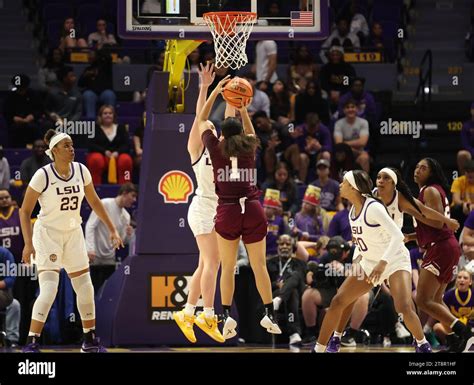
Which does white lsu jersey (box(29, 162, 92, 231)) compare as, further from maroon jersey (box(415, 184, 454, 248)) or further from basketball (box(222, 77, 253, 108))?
maroon jersey (box(415, 184, 454, 248))

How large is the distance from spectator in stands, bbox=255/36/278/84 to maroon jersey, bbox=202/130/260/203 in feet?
24.8

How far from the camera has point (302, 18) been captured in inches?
543

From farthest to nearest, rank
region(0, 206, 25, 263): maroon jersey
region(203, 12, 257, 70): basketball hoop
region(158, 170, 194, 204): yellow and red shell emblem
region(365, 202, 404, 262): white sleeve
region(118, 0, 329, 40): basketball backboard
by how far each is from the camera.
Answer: region(0, 206, 25, 263): maroon jersey < region(158, 170, 194, 204): yellow and red shell emblem < region(118, 0, 329, 40): basketball backboard < region(203, 12, 257, 70): basketball hoop < region(365, 202, 404, 262): white sleeve

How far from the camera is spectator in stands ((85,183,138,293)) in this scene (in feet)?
52.4

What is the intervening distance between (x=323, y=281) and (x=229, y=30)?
11.7ft

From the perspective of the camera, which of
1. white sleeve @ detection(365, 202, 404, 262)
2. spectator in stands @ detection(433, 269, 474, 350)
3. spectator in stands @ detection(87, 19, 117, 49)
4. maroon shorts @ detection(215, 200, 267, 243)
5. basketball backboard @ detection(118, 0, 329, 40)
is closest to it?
white sleeve @ detection(365, 202, 404, 262)

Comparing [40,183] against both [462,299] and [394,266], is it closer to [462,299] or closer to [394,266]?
[394,266]

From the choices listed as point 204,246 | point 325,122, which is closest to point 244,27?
point 204,246

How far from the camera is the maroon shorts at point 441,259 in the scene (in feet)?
42.6

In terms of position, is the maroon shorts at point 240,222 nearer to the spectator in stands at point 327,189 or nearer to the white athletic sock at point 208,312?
the white athletic sock at point 208,312

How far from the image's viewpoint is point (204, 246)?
12984 mm


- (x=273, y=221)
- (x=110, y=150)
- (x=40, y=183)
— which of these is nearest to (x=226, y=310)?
(x=40, y=183)

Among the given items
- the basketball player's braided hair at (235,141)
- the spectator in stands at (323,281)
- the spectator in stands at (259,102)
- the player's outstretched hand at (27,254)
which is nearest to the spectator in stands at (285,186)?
the spectator in stands at (323,281)

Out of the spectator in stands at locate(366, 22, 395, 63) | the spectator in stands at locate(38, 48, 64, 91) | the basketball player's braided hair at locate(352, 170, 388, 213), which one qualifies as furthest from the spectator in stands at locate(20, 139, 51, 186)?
the spectator in stands at locate(366, 22, 395, 63)
